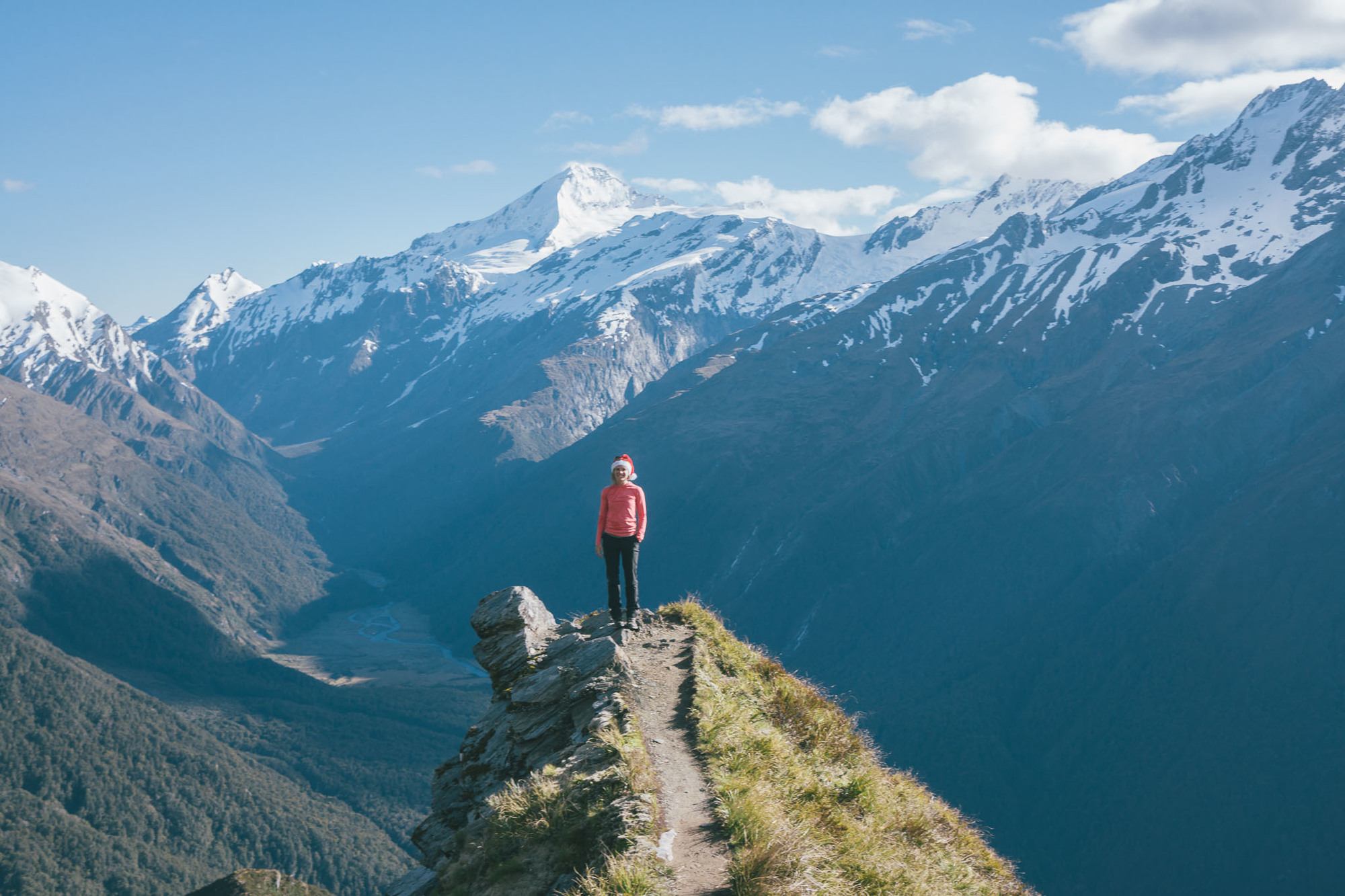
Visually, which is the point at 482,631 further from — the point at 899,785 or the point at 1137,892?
the point at 1137,892

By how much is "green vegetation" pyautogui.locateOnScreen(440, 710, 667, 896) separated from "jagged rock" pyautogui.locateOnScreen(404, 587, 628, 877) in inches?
24.2

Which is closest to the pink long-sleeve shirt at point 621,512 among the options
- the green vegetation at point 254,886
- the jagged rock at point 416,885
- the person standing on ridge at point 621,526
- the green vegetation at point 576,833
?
the person standing on ridge at point 621,526

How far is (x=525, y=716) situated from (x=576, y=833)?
7717mm

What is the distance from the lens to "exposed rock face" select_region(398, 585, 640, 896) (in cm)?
1981

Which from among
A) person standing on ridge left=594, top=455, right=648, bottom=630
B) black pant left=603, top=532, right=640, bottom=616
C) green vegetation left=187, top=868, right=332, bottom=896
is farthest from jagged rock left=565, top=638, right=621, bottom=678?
green vegetation left=187, top=868, right=332, bottom=896

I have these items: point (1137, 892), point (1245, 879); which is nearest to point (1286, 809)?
point (1245, 879)

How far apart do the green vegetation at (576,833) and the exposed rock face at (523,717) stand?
0.59 m

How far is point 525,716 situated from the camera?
23.0 m

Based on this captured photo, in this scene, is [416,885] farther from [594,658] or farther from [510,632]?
[510,632]

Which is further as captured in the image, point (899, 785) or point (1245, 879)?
point (1245, 879)

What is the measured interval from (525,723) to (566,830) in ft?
24.0

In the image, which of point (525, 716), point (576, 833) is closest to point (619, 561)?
point (525, 716)

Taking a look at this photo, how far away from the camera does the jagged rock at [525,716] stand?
65.7 ft

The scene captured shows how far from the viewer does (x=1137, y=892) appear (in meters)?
186
